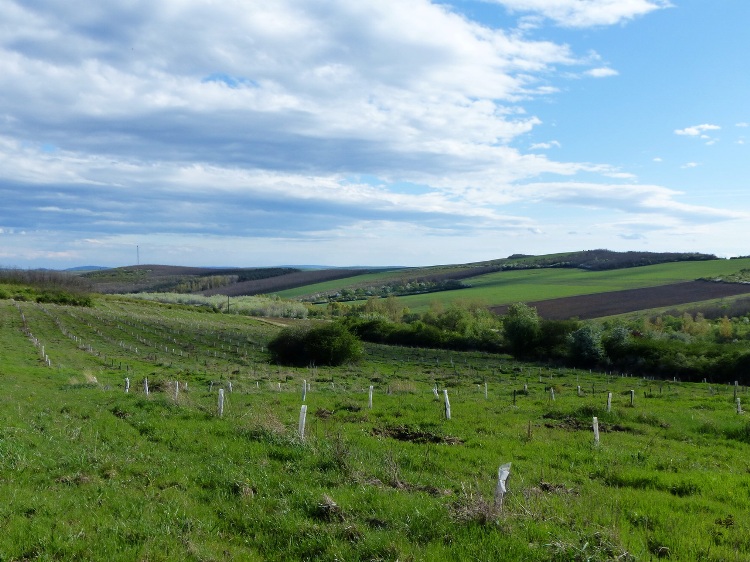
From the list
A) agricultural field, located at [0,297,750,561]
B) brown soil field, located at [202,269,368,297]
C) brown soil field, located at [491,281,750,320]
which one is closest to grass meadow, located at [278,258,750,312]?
brown soil field, located at [491,281,750,320]

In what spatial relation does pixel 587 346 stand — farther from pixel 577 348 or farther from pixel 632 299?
pixel 632 299

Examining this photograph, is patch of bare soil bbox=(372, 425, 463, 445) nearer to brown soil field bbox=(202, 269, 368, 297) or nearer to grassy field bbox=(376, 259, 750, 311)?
grassy field bbox=(376, 259, 750, 311)

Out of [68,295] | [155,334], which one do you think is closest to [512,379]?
→ [155,334]

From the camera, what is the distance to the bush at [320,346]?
2117 inches

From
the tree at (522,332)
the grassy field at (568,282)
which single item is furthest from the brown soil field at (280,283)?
the tree at (522,332)

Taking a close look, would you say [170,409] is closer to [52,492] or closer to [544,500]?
[52,492]

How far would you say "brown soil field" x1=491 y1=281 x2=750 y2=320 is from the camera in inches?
3248

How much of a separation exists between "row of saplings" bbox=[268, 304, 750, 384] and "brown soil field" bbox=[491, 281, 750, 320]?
40.2 ft

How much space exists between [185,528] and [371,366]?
4544 cm

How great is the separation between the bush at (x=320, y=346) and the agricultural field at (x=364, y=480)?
30.6m

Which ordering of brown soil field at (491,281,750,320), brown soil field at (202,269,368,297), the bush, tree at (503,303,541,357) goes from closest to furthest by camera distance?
the bush < tree at (503,303,541,357) < brown soil field at (491,281,750,320) < brown soil field at (202,269,368,297)

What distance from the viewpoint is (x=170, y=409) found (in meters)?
17.3

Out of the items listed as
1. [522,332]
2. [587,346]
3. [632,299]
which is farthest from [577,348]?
[632,299]

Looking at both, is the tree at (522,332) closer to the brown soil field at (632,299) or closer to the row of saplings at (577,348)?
the row of saplings at (577,348)
